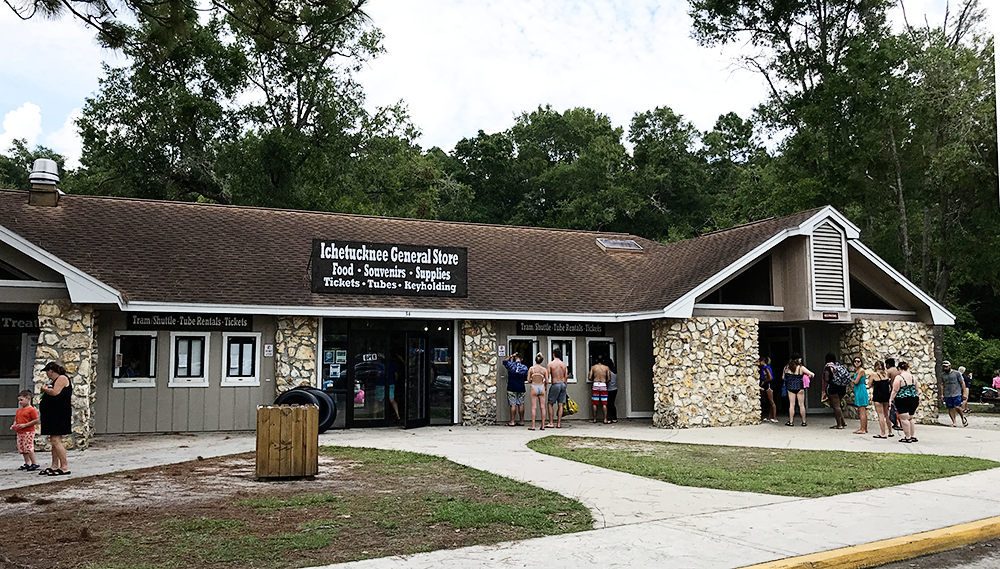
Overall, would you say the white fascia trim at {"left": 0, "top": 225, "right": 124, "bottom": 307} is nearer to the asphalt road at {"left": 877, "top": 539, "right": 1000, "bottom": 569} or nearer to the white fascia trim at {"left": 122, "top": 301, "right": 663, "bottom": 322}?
the white fascia trim at {"left": 122, "top": 301, "right": 663, "bottom": 322}

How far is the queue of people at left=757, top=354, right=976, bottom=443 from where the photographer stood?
1559 centimetres

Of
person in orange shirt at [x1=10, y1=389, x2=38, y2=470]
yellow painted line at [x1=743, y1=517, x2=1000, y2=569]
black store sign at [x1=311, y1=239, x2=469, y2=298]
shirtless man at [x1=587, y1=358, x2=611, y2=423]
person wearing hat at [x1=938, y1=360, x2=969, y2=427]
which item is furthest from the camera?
shirtless man at [x1=587, y1=358, x2=611, y2=423]

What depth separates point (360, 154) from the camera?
37.2 meters

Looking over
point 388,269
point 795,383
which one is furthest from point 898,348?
point 388,269

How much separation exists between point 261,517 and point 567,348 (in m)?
12.8

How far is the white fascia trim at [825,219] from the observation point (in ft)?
61.7

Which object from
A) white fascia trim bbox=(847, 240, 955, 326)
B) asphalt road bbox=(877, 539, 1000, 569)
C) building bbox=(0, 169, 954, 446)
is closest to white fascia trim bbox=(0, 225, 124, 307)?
building bbox=(0, 169, 954, 446)

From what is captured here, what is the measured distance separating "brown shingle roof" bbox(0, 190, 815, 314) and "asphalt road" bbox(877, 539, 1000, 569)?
10938 millimetres

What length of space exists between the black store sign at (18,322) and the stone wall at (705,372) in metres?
13.0

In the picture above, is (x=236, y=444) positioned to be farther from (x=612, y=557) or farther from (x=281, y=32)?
(x=612, y=557)

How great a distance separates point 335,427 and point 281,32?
9.65 m

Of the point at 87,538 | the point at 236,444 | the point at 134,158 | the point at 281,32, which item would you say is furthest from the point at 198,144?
the point at 87,538

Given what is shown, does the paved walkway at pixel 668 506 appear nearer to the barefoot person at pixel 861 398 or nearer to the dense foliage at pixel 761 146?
the barefoot person at pixel 861 398

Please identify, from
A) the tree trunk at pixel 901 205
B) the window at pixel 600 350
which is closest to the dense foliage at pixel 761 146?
the tree trunk at pixel 901 205
